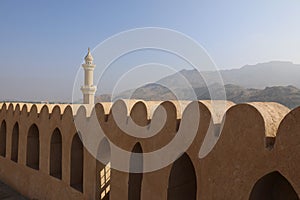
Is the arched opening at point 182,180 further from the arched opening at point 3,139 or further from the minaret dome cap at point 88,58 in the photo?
the minaret dome cap at point 88,58

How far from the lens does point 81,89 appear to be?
16.2 m

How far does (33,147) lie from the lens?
34.8 feet

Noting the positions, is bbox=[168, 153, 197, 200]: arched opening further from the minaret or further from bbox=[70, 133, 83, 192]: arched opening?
the minaret

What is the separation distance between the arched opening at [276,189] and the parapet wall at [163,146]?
1.52ft

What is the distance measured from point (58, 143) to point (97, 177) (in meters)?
2.90

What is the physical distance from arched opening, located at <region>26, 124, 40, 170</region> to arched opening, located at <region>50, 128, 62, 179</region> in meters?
1.53

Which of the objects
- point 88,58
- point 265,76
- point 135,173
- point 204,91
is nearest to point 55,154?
point 135,173

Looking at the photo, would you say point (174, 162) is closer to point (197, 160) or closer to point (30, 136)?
point (197, 160)

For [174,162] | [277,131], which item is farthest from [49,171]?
[277,131]

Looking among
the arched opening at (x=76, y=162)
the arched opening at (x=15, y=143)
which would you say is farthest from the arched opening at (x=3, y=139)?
the arched opening at (x=76, y=162)

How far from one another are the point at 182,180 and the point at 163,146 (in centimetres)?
94

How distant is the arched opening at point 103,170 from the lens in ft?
24.2

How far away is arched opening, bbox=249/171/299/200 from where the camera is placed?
4414 millimetres

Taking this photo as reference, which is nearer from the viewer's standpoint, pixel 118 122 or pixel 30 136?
pixel 118 122
